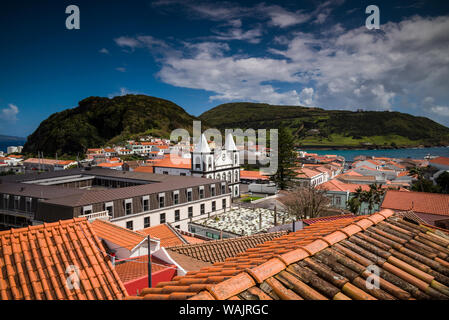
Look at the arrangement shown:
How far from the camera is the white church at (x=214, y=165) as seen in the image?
4397 centimetres

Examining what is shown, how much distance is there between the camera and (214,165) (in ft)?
148

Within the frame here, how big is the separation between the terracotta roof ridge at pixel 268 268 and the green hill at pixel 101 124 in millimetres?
140007

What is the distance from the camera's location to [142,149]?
107062 millimetres

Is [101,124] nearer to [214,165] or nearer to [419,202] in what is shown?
[214,165]

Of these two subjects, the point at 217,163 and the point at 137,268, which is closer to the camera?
the point at 137,268

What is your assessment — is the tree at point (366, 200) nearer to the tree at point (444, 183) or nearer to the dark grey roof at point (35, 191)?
the tree at point (444, 183)

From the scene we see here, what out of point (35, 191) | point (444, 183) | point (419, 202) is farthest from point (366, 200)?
point (35, 191)

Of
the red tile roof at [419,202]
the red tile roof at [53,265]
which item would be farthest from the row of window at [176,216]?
the red tile roof at [53,265]

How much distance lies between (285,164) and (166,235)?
33594 mm

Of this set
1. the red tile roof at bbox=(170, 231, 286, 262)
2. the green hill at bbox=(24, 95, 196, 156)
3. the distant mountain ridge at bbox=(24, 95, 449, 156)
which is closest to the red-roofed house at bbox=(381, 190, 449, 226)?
the red tile roof at bbox=(170, 231, 286, 262)

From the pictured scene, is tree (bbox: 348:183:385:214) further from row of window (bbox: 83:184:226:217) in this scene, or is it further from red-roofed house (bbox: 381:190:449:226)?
row of window (bbox: 83:184:226:217)

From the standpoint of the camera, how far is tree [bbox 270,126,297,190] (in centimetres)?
4534

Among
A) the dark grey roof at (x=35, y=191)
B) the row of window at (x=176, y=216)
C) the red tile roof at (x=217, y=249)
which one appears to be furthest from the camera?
the dark grey roof at (x=35, y=191)
